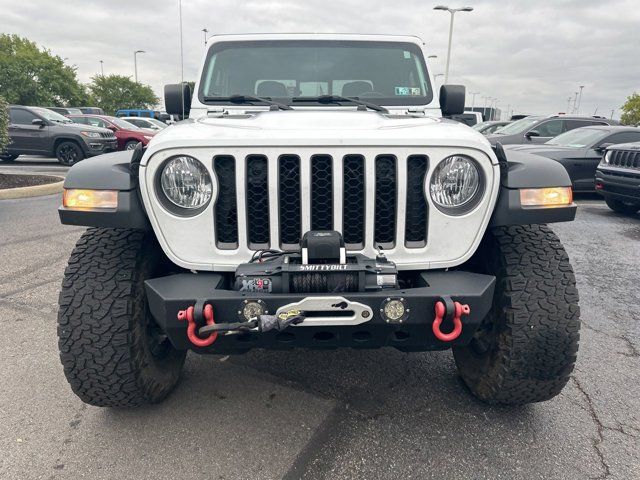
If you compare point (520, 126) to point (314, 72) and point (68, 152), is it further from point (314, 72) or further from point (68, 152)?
point (68, 152)

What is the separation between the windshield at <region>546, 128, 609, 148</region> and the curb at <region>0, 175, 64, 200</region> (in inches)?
374

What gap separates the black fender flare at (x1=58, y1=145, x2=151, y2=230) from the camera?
1919 millimetres

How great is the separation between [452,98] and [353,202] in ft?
5.72

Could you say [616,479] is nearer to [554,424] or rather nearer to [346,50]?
[554,424]

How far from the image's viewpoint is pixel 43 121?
12.6 metres

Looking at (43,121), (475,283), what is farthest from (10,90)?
(475,283)

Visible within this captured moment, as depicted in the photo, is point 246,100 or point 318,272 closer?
point 318,272

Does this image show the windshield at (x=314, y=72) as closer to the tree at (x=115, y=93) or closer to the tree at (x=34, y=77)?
the tree at (x=34, y=77)

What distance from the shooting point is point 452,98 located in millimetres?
3273

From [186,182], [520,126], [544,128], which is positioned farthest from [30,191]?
[544,128]

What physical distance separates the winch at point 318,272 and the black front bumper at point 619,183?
21.6 feet

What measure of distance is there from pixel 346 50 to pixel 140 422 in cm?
273

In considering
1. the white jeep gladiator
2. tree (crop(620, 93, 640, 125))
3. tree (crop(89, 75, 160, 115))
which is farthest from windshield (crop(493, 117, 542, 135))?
tree (crop(89, 75, 160, 115))

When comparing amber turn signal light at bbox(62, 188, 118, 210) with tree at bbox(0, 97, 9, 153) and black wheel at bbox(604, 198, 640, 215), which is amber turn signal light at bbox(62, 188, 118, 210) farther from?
black wheel at bbox(604, 198, 640, 215)
